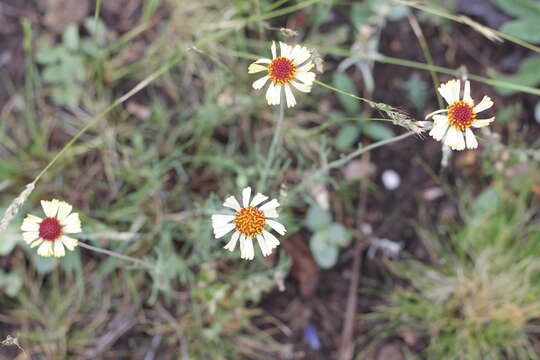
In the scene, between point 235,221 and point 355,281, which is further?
point 355,281

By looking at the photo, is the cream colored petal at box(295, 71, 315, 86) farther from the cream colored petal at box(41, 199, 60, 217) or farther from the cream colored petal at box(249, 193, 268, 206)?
the cream colored petal at box(41, 199, 60, 217)

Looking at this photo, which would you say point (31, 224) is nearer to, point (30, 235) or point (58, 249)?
point (30, 235)

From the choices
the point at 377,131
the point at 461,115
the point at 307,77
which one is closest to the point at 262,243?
the point at 307,77

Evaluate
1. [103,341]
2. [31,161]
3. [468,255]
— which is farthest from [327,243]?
[31,161]

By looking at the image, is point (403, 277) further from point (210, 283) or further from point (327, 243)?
point (210, 283)

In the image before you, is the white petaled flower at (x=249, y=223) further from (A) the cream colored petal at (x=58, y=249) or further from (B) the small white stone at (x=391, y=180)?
(B) the small white stone at (x=391, y=180)

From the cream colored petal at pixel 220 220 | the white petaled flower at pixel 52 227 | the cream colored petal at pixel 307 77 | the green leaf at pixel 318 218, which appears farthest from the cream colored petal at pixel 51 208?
the green leaf at pixel 318 218

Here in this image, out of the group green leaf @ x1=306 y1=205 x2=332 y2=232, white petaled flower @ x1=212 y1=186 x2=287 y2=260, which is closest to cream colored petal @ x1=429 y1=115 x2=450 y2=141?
white petaled flower @ x1=212 y1=186 x2=287 y2=260
